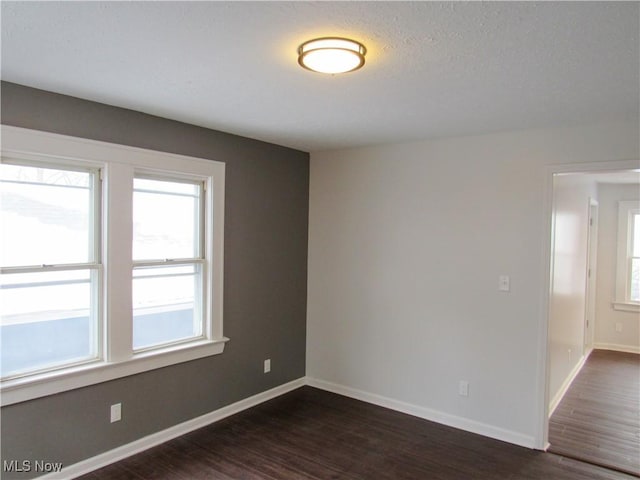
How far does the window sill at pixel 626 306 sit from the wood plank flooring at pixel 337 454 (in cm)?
381

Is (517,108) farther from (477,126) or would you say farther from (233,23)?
(233,23)

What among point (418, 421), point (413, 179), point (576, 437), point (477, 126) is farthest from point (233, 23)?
point (576, 437)

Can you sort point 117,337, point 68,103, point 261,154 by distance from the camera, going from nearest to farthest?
point 68,103, point 117,337, point 261,154

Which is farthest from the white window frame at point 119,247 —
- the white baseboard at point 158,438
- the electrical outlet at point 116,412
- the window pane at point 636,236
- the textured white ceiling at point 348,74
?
the window pane at point 636,236

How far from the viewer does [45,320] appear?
2.68 metres

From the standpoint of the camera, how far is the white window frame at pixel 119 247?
255 cm

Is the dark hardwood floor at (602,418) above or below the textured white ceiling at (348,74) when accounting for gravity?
below

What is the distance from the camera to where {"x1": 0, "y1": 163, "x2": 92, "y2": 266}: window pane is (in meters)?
2.51

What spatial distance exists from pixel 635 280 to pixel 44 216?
6896 millimetres

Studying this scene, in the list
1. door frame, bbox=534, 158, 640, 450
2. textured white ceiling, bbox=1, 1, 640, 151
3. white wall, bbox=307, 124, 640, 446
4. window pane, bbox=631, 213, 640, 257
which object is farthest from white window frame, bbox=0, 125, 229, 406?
window pane, bbox=631, 213, 640, 257

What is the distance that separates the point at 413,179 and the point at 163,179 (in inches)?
82.2

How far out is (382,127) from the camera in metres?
3.34

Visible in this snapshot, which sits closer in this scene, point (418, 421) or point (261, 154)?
point (418, 421)

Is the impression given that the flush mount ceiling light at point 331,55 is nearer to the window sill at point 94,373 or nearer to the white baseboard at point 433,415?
the window sill at point 94,373
